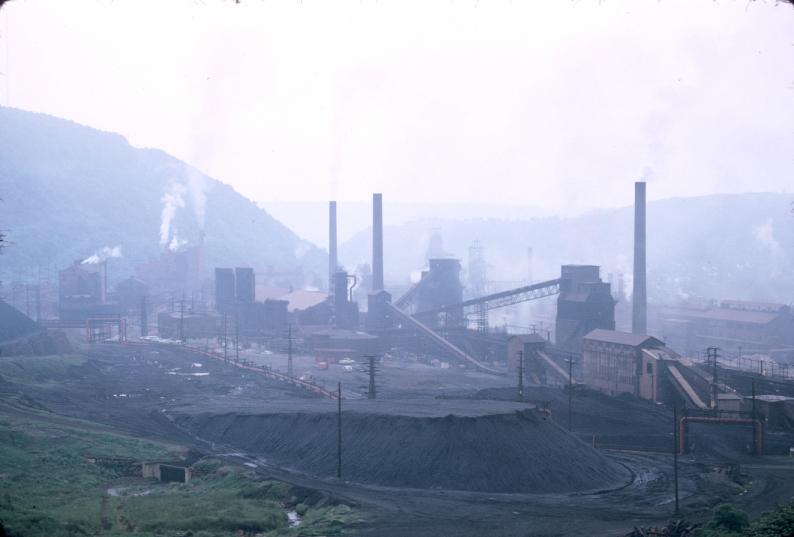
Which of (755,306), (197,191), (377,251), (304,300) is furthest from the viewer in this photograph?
(197,191)

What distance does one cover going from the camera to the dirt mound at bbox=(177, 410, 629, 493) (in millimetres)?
21812

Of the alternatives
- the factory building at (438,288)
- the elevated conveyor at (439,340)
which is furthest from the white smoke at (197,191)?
the elevated conveyor at (439,340)

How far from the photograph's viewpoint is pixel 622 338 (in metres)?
36.2

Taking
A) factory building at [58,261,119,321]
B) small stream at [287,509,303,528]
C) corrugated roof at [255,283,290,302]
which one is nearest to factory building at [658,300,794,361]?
corrugated roof at [255,283,290,302]

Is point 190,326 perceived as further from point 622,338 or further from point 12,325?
point 622,338

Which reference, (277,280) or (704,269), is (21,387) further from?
(704,269)

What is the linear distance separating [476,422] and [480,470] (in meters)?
1.66

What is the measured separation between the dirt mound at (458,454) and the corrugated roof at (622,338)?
1206 cm

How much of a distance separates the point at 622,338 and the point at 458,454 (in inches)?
638

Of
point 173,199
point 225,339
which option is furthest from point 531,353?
point 173,199

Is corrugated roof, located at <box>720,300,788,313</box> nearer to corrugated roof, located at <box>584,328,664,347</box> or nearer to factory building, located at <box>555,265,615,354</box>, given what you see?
factory building, located at <box>555,265,615,354</box>

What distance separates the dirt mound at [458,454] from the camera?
21812mm

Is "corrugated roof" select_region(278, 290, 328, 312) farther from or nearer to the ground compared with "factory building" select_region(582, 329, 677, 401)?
farther from the ground

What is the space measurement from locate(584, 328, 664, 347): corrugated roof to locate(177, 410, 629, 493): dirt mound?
39.6ft
